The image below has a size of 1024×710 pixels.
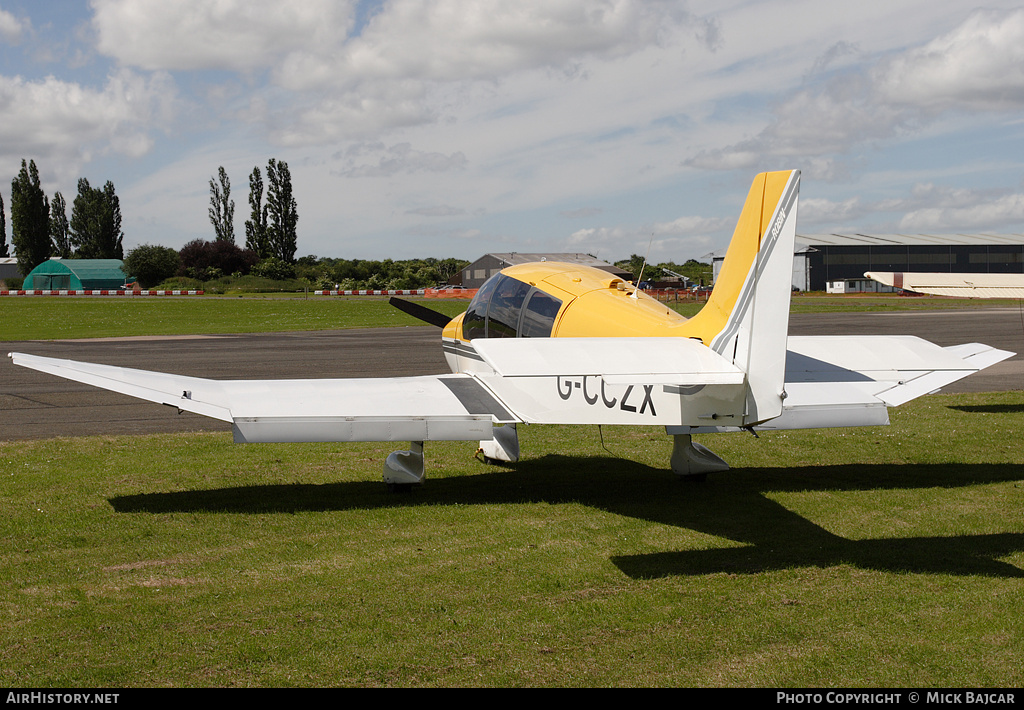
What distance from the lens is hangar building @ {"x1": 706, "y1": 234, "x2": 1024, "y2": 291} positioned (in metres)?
112

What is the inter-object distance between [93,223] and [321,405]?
126 m

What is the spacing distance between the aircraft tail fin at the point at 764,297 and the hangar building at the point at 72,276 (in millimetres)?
105033

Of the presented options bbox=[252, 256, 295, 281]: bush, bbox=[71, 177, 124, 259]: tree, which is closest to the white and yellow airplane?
bbox=[252, 256, 295, 281]: bush

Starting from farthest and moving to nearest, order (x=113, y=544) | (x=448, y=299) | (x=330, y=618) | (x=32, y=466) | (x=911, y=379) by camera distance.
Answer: (x=448, y=299), (x=32, y=466), (x=911, y=379), (x=113, y=544), (x=330, y=618)

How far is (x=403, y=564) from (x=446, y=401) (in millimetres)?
2033

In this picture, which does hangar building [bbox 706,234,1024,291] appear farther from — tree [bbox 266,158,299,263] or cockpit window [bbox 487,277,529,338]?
cockpit window [bbox 487,277,529,338]

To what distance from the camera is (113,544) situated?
24.1 ft

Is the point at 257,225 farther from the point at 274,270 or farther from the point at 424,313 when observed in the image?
the point at 424,313

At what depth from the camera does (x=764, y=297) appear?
6613 millimetres

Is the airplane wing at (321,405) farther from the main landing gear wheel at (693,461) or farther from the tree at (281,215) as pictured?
the tree at (281,215)

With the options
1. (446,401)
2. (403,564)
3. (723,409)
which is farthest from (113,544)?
(723,409)

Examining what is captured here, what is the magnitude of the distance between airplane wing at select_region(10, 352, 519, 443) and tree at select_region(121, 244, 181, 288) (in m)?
98.0

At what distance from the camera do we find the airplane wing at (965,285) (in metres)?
13.0
